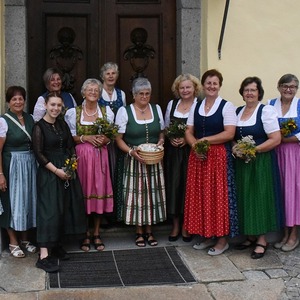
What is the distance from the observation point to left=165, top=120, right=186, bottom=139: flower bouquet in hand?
5621 mm

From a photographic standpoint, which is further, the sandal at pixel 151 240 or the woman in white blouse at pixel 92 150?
the sandal at pixel 151 240

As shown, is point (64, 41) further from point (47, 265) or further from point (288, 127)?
point (288, 127)

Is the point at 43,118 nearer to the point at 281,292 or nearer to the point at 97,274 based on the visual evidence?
the point at 97,274

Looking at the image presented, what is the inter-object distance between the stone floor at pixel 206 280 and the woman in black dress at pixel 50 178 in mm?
306

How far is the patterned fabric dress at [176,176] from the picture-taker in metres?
5.80

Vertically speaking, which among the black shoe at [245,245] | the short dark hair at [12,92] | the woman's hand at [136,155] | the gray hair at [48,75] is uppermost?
the gray hair at [48,75]

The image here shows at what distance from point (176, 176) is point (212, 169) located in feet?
1.69

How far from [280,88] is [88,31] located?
7.57 feet

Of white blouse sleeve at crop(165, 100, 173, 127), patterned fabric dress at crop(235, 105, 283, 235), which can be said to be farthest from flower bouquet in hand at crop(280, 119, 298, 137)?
white blouse sleeve at crop(165, 100, 173, 127)

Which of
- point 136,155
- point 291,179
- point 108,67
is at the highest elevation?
point 108,67

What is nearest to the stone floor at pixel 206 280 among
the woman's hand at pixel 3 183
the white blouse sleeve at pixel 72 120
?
the woman's hand at pixel 3 183

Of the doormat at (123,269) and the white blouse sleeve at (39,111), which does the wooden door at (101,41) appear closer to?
the white blouse sleeve at (39,111)

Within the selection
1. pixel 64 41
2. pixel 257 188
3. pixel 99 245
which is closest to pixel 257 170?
pixel 257 188

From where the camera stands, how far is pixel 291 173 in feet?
18.4
